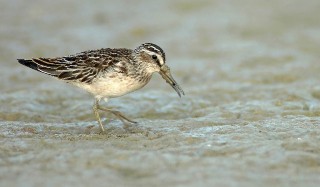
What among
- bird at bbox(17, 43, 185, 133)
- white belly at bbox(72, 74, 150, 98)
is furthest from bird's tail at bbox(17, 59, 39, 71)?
white belly at bbox(72, 74, 150, 98)

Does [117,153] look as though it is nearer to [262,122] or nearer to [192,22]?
[262,122]

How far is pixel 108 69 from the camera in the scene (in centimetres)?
1002

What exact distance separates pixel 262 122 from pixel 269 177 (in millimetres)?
2851

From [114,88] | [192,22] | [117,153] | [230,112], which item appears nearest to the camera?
[117,153]

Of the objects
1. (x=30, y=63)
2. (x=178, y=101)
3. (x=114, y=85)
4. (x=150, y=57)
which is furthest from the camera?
(x=178, y=101)

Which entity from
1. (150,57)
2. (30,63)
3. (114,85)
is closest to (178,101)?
(150,57)

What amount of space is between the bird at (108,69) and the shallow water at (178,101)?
0.70 meters

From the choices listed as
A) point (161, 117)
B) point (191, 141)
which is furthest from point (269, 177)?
point (161, 117)

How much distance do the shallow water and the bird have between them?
701 mm

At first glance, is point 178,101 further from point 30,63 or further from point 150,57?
point 30,63

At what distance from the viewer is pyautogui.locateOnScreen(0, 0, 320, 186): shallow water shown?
7.49 meters

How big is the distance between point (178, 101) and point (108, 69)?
254cm

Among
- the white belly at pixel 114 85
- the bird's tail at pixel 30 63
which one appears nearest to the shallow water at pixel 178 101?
the white belly at pixel 114 85

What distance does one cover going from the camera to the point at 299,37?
1703 cm
